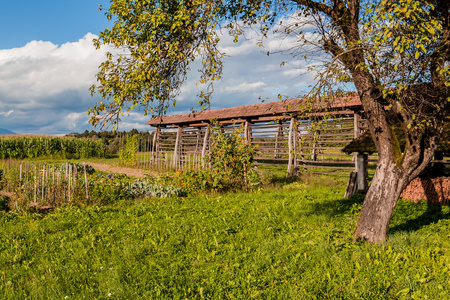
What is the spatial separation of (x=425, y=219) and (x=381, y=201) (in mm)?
2927

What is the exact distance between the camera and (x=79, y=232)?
6637 mm

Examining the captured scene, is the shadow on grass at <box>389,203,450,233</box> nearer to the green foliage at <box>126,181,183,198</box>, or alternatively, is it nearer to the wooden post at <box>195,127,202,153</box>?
the green foliage at <box>126,181,183,198</box>

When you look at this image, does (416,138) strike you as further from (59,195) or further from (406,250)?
(59,195)

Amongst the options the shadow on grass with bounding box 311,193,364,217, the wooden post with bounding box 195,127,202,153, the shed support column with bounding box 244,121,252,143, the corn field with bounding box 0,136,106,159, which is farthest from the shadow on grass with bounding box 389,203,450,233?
the corn field with bounding box 0,136,106,159

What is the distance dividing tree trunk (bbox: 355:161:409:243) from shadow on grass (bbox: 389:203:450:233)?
1.24m

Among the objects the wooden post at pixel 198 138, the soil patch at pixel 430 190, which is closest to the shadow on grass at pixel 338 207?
the soil patch at pixel 430 190

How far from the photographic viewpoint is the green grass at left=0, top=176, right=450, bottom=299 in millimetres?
4125

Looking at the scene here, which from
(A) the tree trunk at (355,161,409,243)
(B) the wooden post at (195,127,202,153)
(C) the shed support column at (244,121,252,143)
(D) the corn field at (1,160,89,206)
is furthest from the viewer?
(B) the wooden post at (195,127,202,153)

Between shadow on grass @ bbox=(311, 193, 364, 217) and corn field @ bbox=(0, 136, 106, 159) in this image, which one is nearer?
shadow on grass @ bbox=(311, 193, 364, 217)

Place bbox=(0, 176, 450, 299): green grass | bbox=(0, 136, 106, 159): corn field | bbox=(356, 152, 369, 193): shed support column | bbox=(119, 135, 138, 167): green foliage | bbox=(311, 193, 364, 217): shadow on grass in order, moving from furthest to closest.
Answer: bbox=(0, 136, 106, 159): corn field → bbox=(119, 135, 138, 167): green foliage → bbox=(356, 152, 369, 193): shed support column → bbox=(311, 193, 364, 217): shadow on grass → bbox=(0, 176, 450, 299): green grass

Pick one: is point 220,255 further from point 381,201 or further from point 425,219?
point 425,219

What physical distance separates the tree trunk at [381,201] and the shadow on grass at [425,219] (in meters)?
1.24

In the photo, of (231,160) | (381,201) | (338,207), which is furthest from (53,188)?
(381,201)

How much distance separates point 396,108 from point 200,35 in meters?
3.75
